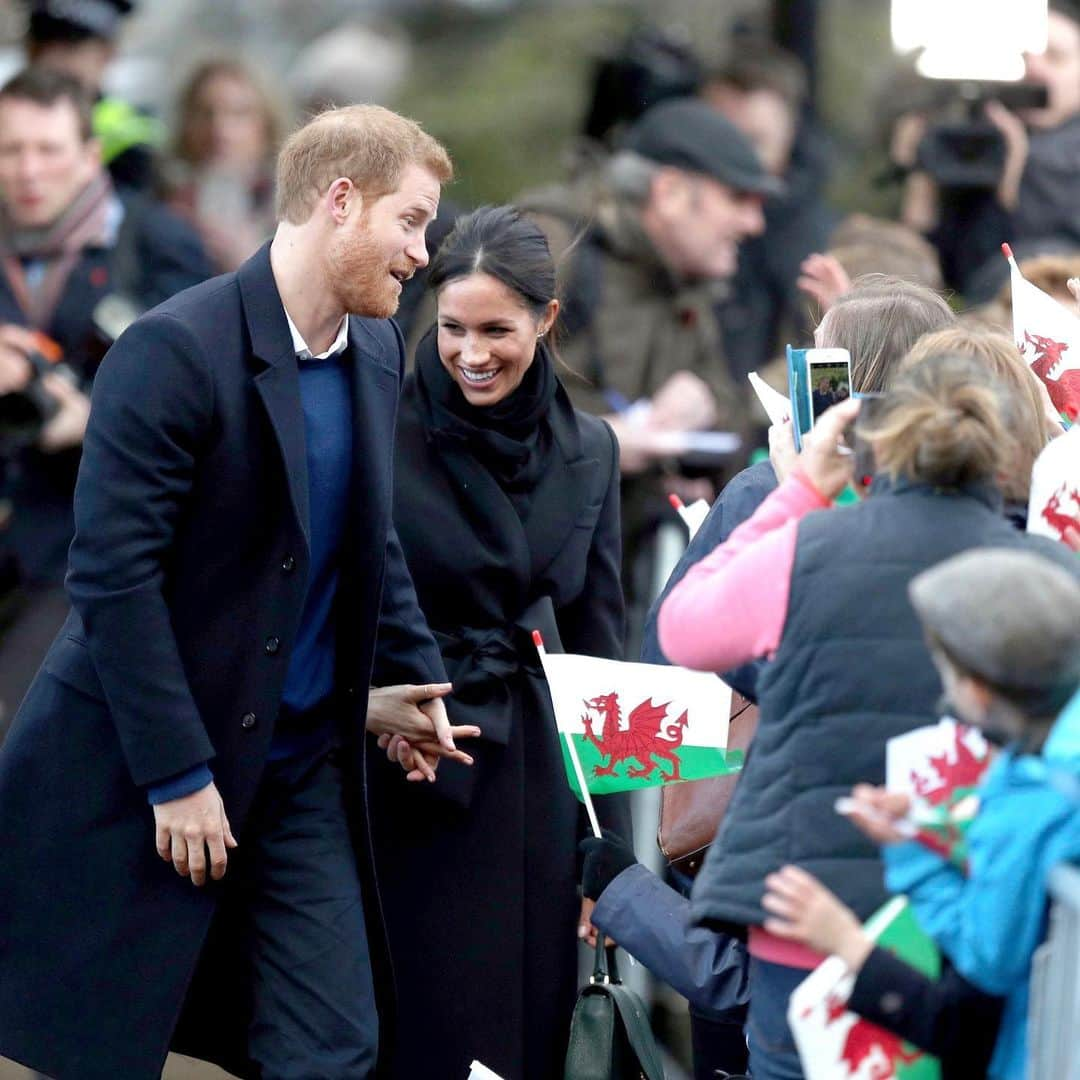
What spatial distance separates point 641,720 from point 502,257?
3.29 ft

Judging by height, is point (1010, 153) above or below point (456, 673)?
above

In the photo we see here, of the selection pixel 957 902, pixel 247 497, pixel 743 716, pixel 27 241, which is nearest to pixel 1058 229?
pixel 27 241

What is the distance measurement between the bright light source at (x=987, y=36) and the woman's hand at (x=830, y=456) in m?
5.46

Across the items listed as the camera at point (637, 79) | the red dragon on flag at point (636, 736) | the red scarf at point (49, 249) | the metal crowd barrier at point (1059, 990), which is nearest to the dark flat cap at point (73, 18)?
the red scarf at point (49, 249)

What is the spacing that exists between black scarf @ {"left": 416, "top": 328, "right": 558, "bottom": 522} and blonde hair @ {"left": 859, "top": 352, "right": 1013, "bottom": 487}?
1.45 meters

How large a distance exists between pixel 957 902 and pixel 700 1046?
1.51 metres

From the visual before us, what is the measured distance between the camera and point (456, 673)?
16.1ft

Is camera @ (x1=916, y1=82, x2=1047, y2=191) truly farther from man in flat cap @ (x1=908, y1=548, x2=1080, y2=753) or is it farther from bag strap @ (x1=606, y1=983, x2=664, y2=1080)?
man in flat cap @ (x1=908, y1=548, x2=1080, y2=753)

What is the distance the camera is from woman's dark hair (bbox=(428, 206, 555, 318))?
190 inches

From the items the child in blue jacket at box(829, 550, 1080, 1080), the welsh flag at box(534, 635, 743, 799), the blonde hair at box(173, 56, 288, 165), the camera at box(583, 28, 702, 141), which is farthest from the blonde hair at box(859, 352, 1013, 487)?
the camera at box(583, 28, 702, 141)

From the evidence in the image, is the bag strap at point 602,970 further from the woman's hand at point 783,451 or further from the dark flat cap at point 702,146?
the dark flat cap at point 702,146

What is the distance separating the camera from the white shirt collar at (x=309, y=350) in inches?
168

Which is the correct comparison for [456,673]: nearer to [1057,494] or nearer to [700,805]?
[700,805]

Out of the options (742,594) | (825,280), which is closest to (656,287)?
(825,280)
